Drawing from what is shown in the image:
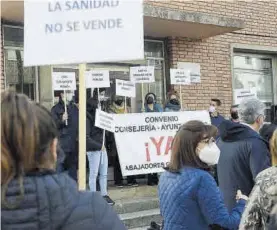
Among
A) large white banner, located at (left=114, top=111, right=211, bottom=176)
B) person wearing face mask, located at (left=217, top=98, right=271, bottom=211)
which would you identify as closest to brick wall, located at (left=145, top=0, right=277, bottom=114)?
large white banner, located at (left=114, top=111, right=211, bottom=176)

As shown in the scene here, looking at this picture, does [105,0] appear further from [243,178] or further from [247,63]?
[247,63]

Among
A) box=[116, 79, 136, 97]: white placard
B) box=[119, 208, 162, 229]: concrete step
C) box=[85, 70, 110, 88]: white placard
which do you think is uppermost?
box=[85, 70, 110, 88]: white placard

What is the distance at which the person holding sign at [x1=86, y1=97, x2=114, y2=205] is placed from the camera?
26.5 ft

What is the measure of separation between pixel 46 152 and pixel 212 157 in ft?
5.85

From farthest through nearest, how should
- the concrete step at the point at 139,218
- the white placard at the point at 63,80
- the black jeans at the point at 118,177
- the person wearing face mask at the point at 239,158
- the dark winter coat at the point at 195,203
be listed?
the black jeans at the point at 118,177, the white placard at the point at 63,80, the concrete step at the point at 139,218, the person wearing face mask at the point at 239,158, the dark winter coat at the point at 195,203

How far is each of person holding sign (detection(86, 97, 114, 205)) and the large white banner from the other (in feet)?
1.76

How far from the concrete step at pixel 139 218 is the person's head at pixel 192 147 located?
4.45 metres

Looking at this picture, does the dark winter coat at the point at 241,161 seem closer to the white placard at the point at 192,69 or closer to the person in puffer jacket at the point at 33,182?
the person in puffer jacket at the point at 33,182

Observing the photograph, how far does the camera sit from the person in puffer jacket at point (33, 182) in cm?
176

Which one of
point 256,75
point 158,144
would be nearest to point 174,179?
point 158,144

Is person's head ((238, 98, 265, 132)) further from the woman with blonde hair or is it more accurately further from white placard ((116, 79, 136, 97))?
white placard ((116, 79, 136, 97))

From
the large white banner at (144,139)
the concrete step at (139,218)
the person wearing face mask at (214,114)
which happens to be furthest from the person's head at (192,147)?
the person wearing face mask at (214,114)

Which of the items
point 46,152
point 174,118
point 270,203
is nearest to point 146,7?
point 174,118

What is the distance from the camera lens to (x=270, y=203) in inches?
113
